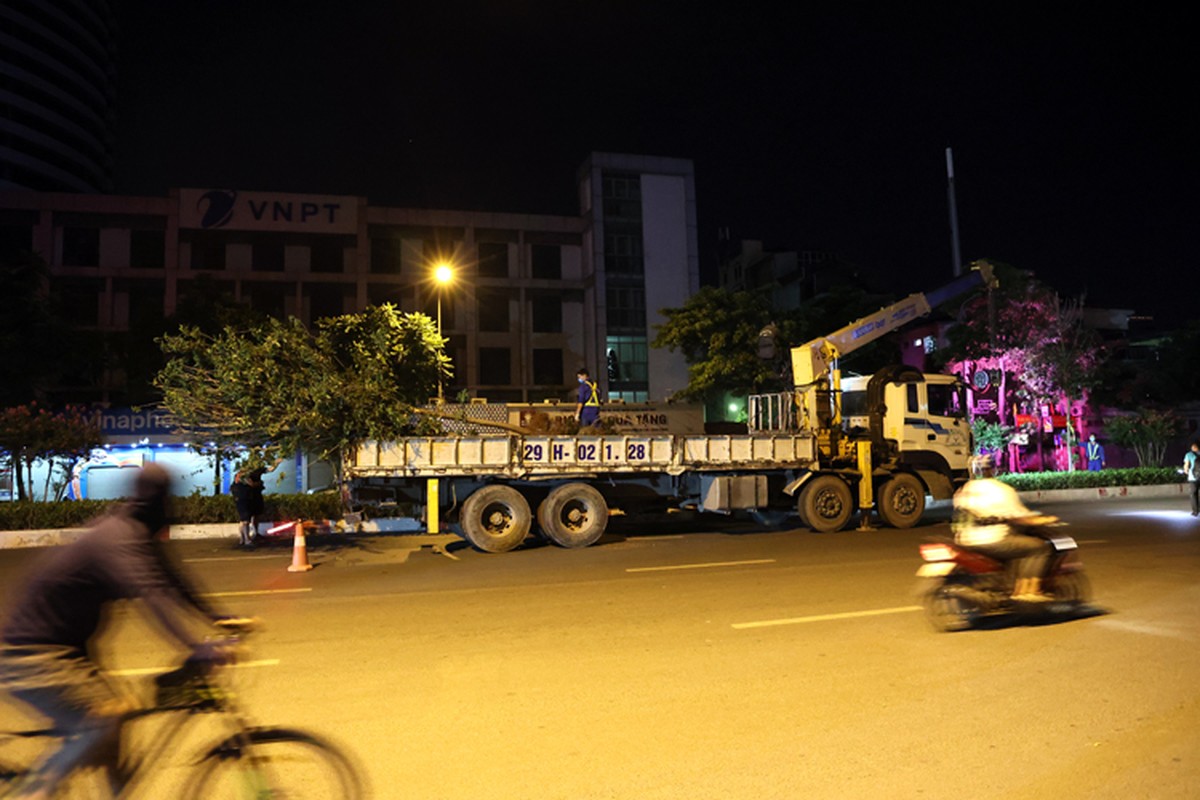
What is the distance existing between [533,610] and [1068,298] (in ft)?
90.6

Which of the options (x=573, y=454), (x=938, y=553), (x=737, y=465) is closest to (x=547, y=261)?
(x=737, y=465)

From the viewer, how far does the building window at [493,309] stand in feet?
139

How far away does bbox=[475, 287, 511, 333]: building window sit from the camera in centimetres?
4222

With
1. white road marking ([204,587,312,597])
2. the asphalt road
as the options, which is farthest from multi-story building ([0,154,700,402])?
the asphalt road

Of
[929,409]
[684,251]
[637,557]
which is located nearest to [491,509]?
[637,557]

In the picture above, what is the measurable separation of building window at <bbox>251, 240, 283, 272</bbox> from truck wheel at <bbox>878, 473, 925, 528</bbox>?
33582 mm

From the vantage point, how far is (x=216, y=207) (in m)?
38.3

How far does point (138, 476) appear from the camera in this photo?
3320 mm

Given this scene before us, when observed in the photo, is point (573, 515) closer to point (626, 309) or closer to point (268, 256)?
point (626, 309)

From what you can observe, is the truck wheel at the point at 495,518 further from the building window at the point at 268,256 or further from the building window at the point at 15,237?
the building window at the point at 15,237

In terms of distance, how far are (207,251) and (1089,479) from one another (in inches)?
1493

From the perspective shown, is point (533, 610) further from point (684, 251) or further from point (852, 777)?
point (684, 251)

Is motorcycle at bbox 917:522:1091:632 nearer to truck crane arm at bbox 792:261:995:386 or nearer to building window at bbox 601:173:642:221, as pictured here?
truck crane arm at bbox 792:261:995:386

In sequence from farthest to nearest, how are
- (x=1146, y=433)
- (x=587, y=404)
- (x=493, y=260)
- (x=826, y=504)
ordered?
(x=493, y=260), (x=1146, y=433), (x=587, y=404), (x=826, y=504)
